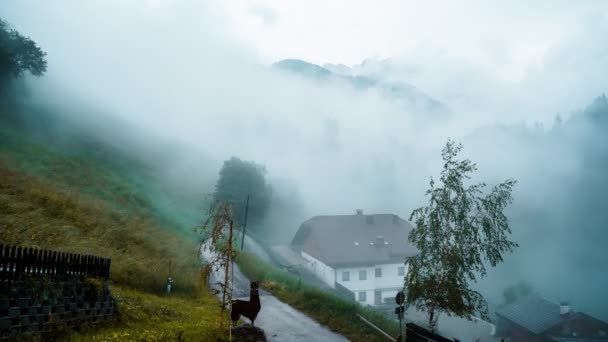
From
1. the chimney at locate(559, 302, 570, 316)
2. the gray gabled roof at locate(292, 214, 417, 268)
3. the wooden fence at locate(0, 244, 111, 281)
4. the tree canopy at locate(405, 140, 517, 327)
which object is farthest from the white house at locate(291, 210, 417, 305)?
the wooden fence at locate(0, 244, 111, 281)

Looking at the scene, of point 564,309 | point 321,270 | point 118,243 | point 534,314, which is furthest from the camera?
point 321,270

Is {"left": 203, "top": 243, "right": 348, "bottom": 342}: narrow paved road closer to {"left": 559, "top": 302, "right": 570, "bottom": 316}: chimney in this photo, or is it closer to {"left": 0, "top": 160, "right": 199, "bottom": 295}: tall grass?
{"left": 0, "top": 160, "right": 199, "bottom": 295}: tall grass

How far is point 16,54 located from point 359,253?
202 ft

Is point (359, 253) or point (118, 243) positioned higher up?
point (118, 243)

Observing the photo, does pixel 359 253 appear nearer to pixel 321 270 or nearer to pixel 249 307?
pixel 321 270

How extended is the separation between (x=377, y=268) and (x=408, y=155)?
135555mm

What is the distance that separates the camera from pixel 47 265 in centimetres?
982

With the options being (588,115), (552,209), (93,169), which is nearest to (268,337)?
(93,169)

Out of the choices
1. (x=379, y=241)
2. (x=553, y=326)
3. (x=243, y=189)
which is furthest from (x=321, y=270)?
(x=553, y=326)

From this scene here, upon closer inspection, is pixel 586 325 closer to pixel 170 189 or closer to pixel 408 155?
pixel 170 189

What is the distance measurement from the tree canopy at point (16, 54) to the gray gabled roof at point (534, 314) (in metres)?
75.7

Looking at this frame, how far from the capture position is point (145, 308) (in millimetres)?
14508

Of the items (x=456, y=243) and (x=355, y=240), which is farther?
(x=355, y=240)

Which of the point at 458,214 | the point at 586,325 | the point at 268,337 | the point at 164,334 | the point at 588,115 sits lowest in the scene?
the point at 586,325
